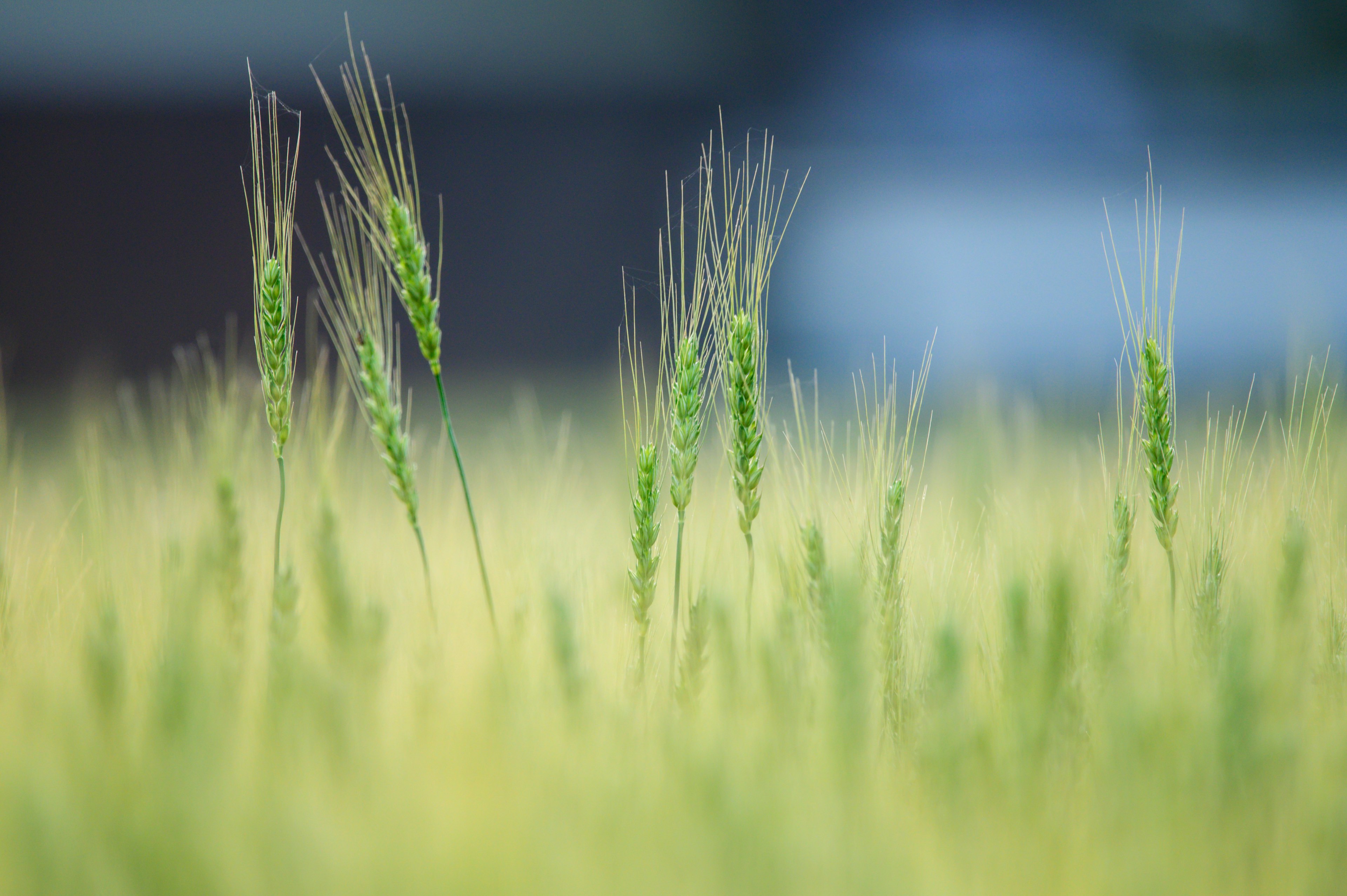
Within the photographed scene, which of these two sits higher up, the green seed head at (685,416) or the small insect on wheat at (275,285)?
the small insect on wheat at (275,285)

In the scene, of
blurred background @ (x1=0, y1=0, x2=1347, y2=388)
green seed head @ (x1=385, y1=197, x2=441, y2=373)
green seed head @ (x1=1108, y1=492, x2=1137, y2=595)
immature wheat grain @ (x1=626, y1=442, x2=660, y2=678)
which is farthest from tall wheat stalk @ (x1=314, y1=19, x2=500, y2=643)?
blurred background @ (x1=0, y1=0, x2=1347, y2=388)

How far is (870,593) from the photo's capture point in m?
0.68

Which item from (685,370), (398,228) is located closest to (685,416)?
(685,370)

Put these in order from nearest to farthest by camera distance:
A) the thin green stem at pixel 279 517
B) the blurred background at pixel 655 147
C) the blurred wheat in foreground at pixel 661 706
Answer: the blurred wheat in foreground at pixel 661 706
the thin green stem at pixel 279 517
the blurred background at pixel 655 147

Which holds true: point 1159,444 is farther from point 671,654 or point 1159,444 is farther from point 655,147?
point 655,147

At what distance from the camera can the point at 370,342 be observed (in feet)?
2.05

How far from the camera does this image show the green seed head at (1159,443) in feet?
2.18

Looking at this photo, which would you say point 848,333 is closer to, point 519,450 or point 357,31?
point 357,31

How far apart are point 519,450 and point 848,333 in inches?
137

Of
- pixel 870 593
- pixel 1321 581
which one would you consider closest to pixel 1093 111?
pixel 1321 581

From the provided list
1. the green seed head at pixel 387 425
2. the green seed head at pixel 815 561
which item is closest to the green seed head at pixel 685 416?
the green seed head at pixel 815 561

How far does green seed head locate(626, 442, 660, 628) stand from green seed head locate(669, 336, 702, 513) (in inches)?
0.7

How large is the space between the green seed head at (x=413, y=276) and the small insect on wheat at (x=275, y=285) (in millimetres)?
83

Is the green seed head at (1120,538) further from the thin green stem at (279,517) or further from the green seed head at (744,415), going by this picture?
the thin green stem at (279,517)
